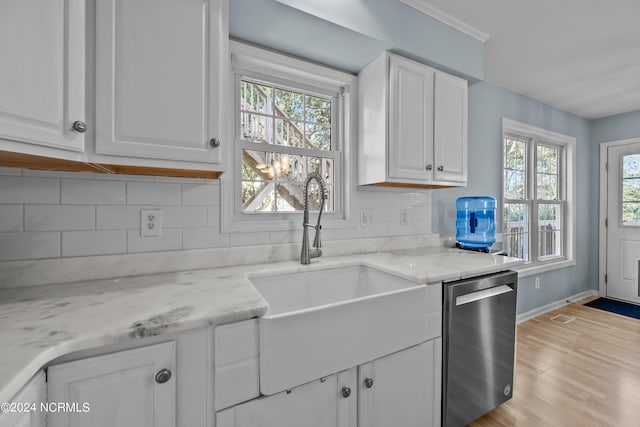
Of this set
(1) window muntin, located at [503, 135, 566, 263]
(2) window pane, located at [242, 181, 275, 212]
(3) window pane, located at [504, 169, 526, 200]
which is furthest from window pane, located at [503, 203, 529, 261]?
(2) window pane, located at [242, 181, 275, 212]

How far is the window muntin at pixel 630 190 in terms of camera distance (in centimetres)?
345

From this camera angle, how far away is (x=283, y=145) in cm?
180

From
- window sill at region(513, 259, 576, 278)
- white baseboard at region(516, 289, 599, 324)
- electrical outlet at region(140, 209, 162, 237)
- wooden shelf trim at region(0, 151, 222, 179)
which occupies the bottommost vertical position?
white baseboard at region(516, 289, 599, 324)

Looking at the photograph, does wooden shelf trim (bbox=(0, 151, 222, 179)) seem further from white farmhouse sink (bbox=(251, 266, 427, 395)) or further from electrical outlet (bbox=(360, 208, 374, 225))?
electrical outlet (bbox=(360, 208, 374, 225))

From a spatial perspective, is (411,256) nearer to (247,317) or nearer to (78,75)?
(247,317)

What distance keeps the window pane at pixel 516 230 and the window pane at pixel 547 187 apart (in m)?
0.38

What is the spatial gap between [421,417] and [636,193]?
427 cm

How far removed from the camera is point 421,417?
4.19 ft

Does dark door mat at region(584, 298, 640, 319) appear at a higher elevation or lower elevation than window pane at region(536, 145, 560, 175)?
lower

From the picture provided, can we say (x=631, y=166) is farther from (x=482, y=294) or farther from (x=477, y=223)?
(x=482, y=294)

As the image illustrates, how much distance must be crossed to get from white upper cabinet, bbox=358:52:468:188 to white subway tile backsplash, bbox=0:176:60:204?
62.9 inches

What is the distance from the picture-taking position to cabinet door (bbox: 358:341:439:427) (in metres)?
1.12

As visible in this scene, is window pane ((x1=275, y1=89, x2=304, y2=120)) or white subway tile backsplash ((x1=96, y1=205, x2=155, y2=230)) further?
window pane ((x1=275, y1=89, x2=304, y2=120))

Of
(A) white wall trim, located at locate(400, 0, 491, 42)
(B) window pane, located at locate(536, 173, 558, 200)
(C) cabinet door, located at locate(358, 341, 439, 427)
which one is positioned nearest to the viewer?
(C) cabinet door, located at locate(358, 341, 439, 427)
